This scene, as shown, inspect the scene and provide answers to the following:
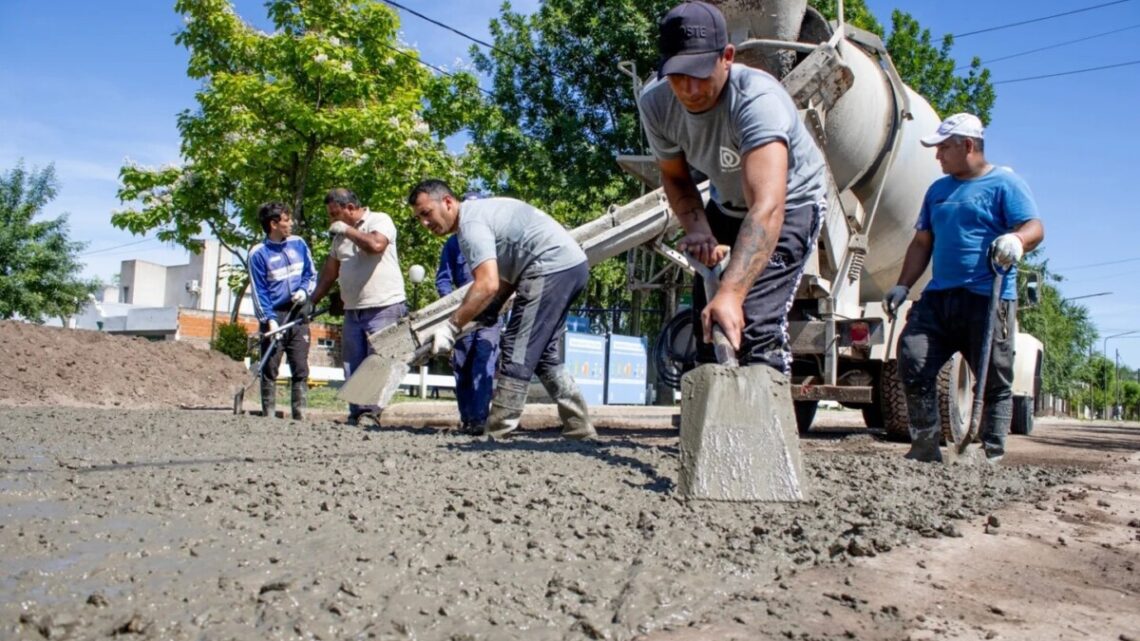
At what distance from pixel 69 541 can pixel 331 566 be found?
0.74 metres

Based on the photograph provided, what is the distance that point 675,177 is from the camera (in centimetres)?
362

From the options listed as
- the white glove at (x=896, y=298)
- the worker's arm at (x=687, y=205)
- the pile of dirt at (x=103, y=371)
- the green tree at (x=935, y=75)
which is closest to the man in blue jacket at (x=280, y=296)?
the pile of dirt at (x=103, y=371)

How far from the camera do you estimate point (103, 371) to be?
988 cm

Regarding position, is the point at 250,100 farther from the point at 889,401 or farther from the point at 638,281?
the point at 889,401

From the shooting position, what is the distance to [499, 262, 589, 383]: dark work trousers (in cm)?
454

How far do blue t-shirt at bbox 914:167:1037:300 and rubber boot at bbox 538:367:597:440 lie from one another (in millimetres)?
2083

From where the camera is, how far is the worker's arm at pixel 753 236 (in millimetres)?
2875

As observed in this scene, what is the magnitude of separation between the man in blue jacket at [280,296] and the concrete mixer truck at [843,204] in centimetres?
228

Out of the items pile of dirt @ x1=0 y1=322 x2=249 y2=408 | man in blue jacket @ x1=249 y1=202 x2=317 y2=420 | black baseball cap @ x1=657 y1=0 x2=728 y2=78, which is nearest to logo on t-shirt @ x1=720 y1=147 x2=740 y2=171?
black baseball cap @ x1=657 y1=0 x2=728 y2=78

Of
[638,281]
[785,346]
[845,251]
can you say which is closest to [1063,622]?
[785,346]

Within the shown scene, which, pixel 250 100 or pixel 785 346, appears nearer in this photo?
pixel 785 346

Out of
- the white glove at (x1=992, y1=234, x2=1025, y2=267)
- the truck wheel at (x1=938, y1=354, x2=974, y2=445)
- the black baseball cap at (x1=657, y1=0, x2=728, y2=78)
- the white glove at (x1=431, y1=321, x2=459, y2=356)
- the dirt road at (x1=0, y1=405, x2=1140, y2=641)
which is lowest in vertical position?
the dirt road at (x1=0, y1=405, x2=1140, y2=641)

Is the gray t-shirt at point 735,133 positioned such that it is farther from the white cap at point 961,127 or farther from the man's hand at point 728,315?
the white cap at point 961,127

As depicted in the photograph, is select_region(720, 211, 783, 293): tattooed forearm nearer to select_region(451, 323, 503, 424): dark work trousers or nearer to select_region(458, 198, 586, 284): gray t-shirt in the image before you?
select_region(458, 198, 586, 284): gray t-shirt
